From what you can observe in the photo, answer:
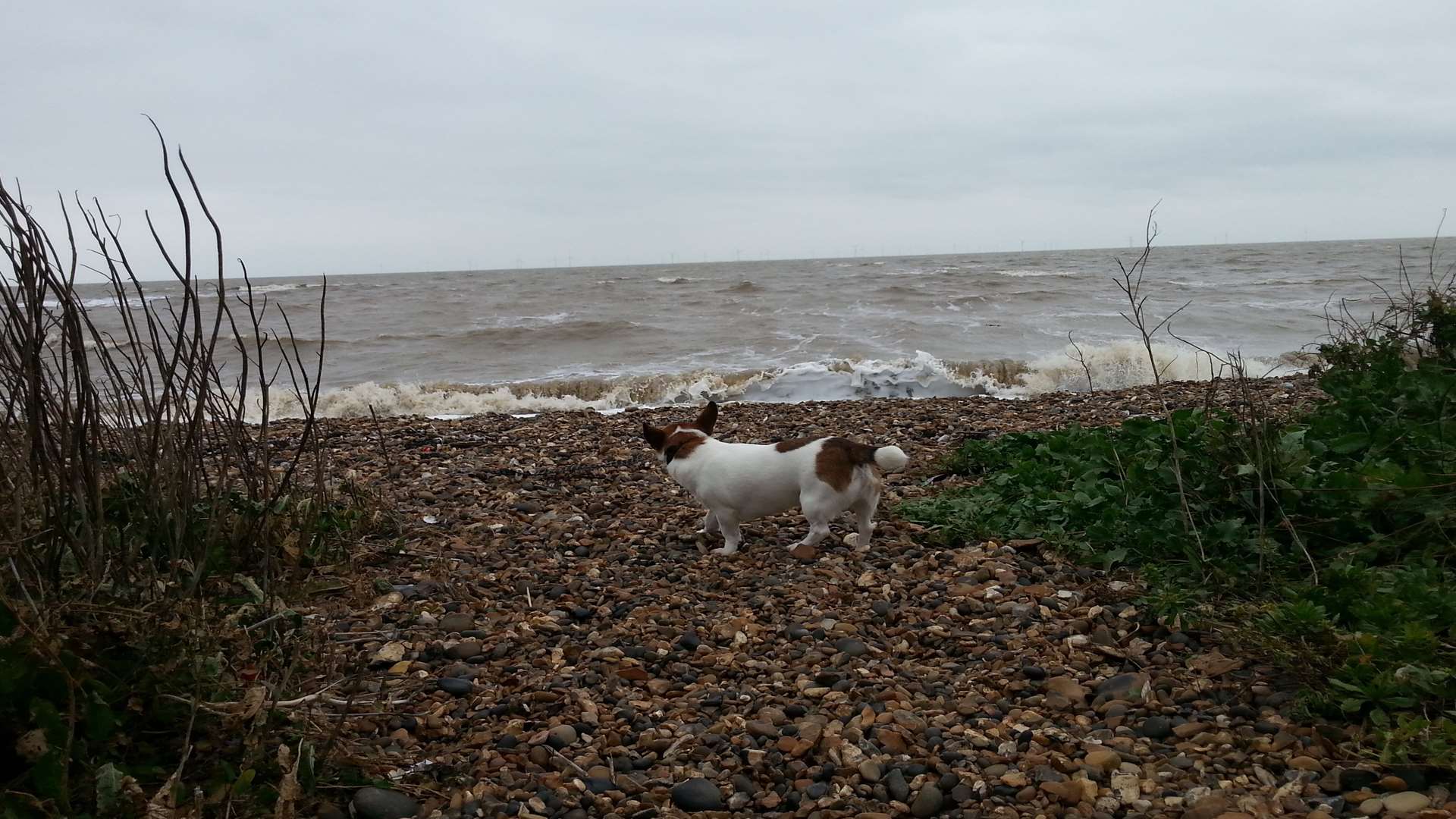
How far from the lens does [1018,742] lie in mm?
2996

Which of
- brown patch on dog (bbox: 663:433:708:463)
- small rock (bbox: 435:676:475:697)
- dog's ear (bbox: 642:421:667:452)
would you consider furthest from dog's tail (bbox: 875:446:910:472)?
small rock (bbox: 435:676:475:697)

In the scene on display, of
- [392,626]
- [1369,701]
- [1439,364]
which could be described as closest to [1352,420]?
[1439,364]

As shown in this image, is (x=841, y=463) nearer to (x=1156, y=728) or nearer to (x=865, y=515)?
(x=865, y=515)

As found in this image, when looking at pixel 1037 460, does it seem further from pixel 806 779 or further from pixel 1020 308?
pixel 1020 308

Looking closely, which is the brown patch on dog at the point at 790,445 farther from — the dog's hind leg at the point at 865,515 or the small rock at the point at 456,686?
the small rock at the point at 456,686

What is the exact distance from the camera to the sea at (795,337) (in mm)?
13852

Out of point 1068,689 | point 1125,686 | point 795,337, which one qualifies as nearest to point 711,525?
point 1068,689

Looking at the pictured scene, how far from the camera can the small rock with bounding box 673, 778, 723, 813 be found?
2766 mm

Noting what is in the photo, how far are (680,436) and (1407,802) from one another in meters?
3.55

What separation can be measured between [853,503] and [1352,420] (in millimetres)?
2409

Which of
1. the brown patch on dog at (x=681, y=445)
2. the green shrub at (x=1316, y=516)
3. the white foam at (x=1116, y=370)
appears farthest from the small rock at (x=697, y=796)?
the white foam at (x=1116, y=370)

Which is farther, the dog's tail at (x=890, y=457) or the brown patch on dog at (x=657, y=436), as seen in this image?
the brown patch on dog at (x=657, y=436)

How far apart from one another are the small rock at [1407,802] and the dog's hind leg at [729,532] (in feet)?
9.96

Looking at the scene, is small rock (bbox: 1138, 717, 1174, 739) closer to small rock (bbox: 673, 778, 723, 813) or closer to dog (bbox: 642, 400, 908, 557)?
small rock (bbox: 673, 778, 723, 813)
